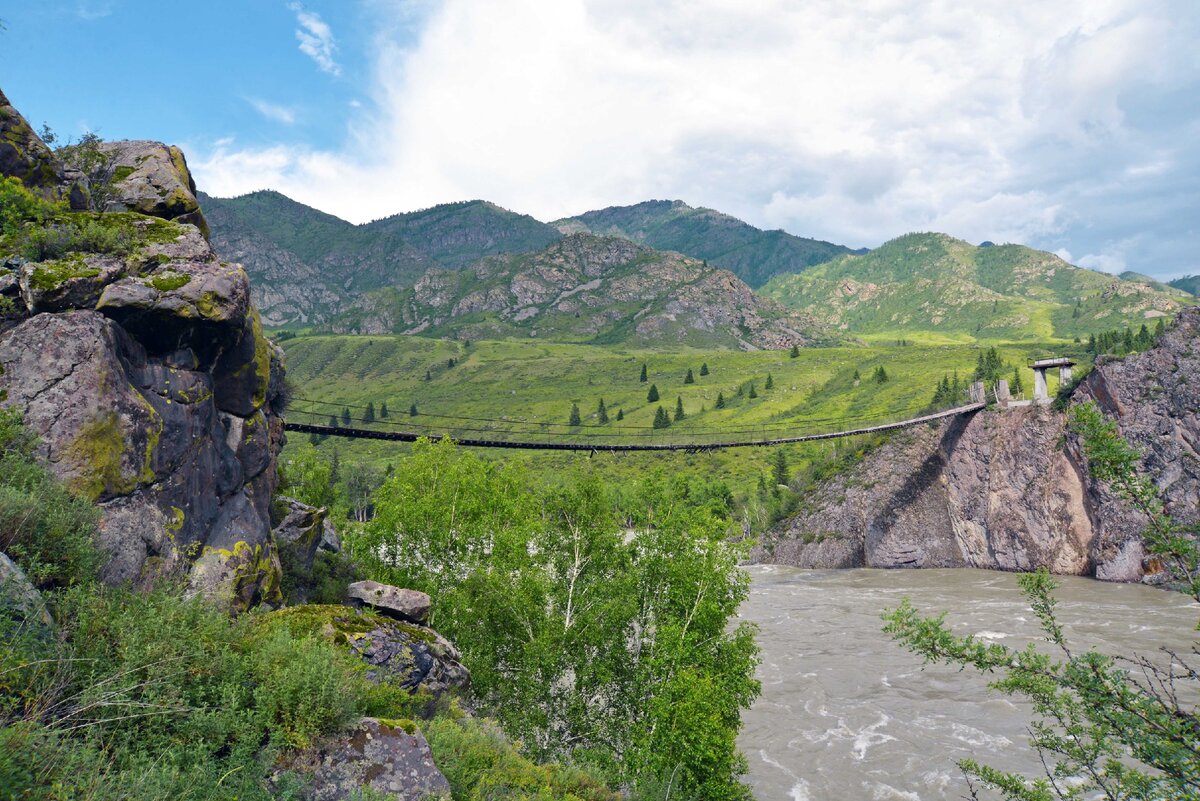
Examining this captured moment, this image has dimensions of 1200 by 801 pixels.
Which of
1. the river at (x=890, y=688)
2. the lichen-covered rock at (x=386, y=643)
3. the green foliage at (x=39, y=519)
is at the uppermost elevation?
the green foliage at (x=39, y=519)

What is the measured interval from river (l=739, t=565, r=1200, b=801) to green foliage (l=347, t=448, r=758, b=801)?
15.2ft

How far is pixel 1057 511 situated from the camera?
167 feet

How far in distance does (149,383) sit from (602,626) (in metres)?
12.2

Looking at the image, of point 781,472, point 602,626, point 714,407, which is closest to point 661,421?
point 714,407

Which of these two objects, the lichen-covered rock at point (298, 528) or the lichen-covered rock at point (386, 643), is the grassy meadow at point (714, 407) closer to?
the lichen-covered rock at point (298, 528)

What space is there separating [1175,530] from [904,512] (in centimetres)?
5947

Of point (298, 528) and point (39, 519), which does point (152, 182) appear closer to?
point (298, 528)

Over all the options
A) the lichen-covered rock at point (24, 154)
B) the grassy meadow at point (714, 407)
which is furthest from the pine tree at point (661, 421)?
the lichen-covered rock at point (24, 154)

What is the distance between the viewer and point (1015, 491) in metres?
53.9

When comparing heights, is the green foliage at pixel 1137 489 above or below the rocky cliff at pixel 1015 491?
above

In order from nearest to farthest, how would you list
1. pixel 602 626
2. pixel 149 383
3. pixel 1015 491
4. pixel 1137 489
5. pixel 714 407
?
pixel 1137 489
pixel 149 383
pixel 602 626
pixel 1015 491
pixel 714 407

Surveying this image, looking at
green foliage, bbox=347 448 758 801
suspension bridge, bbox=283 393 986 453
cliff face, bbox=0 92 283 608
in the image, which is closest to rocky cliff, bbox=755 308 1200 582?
suspension bridge, bbox=283 393 986 453

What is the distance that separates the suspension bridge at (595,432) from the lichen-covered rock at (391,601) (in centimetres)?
833

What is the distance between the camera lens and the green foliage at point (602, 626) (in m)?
14.4
